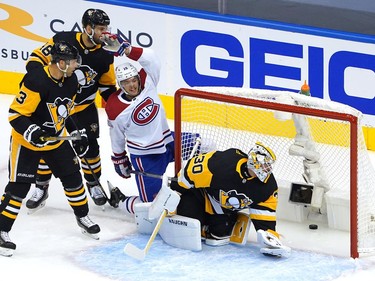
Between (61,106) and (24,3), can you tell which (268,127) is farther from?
(24,3)

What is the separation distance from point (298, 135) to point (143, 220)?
2.99ft

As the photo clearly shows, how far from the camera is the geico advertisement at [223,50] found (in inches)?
320

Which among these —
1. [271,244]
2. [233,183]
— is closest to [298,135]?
[233,183]

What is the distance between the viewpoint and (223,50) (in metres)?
8.42

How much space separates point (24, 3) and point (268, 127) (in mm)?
2224

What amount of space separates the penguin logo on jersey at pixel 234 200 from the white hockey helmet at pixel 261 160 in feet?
0.49

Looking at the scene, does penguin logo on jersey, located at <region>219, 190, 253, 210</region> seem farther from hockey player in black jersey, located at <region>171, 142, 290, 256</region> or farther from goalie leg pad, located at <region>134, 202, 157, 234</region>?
goalie leg pad, located at <region>134, 202, 157, 234</region>

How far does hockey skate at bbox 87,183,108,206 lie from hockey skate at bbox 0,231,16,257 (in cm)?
78

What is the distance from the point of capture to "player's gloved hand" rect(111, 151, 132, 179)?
24.2 ft

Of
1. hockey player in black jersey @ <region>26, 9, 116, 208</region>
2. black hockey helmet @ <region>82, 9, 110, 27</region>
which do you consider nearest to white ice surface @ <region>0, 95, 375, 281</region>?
hockey player in black jersey @ <region>26, 9, 116, 208</region>

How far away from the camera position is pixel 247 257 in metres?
7.00

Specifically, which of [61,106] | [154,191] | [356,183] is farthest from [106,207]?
[356,183]

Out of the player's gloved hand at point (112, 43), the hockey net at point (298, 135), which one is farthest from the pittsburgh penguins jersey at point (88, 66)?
the hockey net at point (298, 135)

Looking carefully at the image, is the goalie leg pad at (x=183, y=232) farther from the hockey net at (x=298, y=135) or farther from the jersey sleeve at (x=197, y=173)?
the hockey net at (x=298, y=135)
